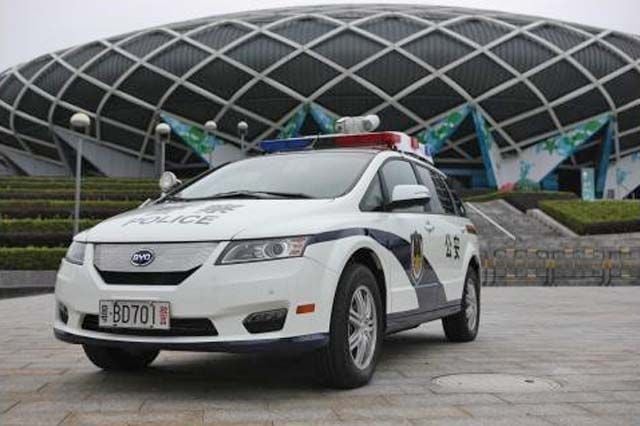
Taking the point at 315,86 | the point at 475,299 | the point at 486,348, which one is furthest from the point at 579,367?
the point at 315,86

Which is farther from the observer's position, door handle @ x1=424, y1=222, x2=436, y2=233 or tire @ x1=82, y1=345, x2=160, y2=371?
door handle @ x1=424, y1=222, x2=436, y2=233

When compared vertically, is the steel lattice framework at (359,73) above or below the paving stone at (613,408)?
above

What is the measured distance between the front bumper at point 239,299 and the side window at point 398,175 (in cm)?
150

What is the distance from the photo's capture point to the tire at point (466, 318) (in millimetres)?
7245

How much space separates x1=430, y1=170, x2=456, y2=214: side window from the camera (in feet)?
23.0

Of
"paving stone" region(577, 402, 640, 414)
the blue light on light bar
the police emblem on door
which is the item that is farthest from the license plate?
the blue light on light bar

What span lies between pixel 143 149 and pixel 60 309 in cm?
5505

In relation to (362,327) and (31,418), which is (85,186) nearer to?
(362,327)

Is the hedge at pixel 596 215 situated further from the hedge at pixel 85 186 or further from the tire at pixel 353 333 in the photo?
the tire at pixel 353 333

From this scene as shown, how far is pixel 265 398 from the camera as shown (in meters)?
4.41

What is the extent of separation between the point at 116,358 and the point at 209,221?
1.47 metres

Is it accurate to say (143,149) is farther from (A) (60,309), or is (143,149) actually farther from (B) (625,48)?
(A) (60,309)

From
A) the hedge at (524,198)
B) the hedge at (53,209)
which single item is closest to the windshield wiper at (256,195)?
the hedge at (53,209)

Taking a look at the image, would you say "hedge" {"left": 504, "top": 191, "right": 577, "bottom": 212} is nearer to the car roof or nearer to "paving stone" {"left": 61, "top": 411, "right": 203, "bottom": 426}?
the car roof
